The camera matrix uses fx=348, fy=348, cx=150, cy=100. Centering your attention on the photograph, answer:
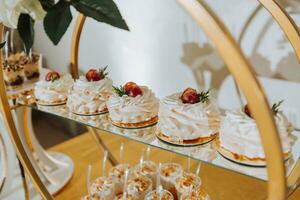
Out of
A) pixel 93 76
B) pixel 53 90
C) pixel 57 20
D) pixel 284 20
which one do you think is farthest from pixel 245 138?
pixel 53 90

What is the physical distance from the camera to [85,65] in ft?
6.01

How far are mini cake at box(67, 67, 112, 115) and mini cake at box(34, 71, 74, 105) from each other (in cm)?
8

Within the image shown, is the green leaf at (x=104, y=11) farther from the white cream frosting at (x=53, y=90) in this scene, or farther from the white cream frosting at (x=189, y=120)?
the white cream frosting at (x=53, y=90)

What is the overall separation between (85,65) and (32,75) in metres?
0.60

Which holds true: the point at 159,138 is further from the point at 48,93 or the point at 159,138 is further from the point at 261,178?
the point at 48,93

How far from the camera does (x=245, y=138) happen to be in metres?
0.62

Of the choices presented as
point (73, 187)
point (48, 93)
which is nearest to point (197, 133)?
point (48, 93)

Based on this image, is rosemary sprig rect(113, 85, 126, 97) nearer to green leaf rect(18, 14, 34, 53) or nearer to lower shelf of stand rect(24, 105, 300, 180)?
lower shelf of stand rect(24, 105, 300, 180)

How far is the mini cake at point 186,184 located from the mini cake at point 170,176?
1.5 inches

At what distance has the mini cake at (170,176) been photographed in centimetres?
109

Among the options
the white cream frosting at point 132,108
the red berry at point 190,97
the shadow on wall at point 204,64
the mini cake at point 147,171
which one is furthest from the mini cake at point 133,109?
the shadow on wall at point 204,64

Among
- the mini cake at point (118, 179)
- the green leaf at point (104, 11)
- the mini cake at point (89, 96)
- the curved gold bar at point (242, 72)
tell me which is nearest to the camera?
the curved gold bar at point (242, 72)

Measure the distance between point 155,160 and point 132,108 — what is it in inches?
26.1

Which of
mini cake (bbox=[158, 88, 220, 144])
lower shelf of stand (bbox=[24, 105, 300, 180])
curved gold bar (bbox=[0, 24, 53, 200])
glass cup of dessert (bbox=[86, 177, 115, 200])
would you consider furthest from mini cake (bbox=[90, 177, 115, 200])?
mini cake (bbox=[158, 88, 220, 144])
